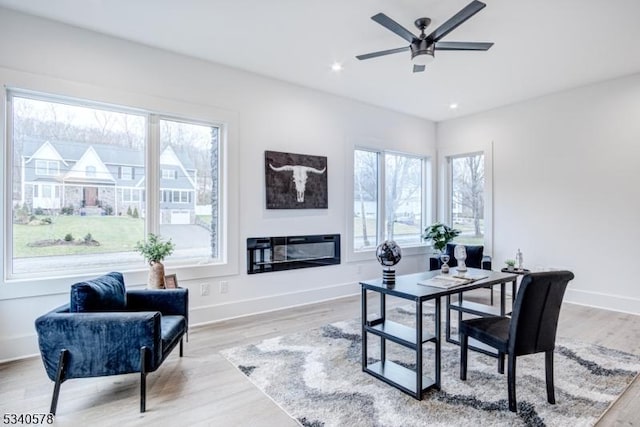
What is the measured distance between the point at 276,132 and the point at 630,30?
365 centimetres

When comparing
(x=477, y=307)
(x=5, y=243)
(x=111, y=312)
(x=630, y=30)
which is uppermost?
(x=630, y=30)

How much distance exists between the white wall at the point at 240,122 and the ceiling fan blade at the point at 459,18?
2.20 meters

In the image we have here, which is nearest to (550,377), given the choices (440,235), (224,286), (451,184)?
(440,235)

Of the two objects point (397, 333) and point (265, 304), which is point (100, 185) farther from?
point (397, 333)

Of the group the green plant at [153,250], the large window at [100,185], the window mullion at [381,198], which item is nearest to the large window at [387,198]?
the window mullion at [381,198]

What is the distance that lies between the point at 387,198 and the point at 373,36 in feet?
9.48

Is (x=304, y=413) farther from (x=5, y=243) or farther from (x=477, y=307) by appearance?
(x=5, y=243)

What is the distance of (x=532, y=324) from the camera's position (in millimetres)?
2125

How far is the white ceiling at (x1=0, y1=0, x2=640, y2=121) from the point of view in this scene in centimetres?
284

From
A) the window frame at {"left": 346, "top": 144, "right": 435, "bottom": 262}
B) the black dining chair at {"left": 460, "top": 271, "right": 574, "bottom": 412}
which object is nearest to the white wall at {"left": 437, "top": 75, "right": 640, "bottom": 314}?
the window frame at {"left": 346, "top": 144, "right": 435, "bottom": 262}

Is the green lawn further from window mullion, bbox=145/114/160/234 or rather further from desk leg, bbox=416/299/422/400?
desk leg, bbox=416/299/422/400

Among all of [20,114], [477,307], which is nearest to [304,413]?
[477,307]

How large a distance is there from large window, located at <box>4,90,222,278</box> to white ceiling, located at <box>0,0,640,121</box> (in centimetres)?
83

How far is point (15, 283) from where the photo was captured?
2928mm
